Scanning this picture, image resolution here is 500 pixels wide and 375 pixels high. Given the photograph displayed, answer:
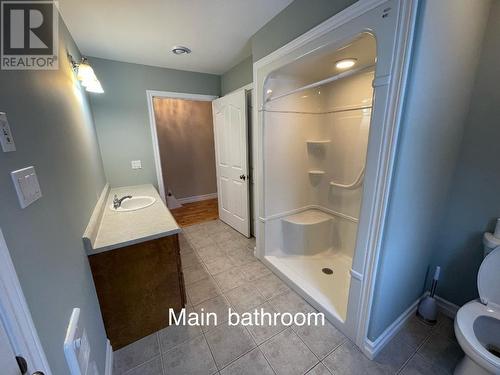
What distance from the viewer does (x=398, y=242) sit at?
4.07 ft

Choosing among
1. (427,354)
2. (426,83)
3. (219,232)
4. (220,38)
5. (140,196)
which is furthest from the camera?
(219,232)

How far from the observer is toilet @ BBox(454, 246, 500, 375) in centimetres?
107

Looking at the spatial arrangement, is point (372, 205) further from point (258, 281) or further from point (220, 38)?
point (220, 38)

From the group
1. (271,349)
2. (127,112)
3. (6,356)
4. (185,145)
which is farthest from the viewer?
(185,145)

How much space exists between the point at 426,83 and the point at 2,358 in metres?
1.82

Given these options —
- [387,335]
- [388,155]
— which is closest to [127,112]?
[388,155]

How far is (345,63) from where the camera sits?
5.86ft

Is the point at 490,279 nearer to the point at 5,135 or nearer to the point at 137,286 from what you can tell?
the point at 137,286

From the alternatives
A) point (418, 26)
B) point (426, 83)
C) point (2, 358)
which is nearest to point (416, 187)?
point (426, 83)

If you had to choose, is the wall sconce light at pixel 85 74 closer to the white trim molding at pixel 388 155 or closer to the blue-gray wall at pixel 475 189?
the white trim molding at pixel 388 155

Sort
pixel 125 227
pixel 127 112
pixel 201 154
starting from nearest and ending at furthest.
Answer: pixel 125 227 < pixel 127 112 < pixel 201 154

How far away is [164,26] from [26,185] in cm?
183

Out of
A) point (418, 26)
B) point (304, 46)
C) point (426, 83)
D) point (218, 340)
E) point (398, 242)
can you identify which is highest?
point (304, 46)

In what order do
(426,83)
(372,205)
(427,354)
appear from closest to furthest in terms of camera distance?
(426,83), (372,205), (427,354)
